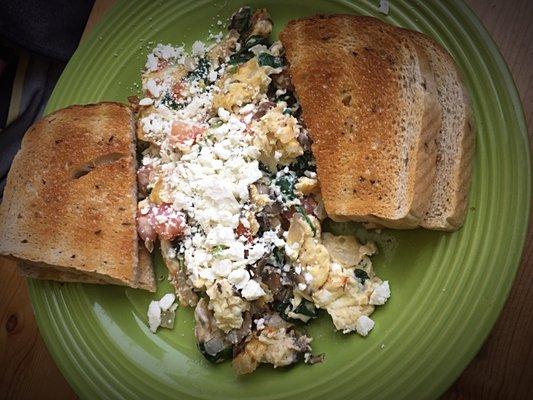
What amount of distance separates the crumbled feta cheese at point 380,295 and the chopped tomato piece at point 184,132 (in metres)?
0.90

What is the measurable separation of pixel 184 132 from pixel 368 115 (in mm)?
720

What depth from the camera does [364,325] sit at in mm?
2215

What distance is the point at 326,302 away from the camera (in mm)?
2225

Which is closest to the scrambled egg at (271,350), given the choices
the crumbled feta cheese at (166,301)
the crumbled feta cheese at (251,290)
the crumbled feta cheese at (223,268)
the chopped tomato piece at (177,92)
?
the crumbled feta cheese at (251,290)

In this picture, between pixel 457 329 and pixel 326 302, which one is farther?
pixel 326 302

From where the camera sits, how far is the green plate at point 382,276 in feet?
6.81

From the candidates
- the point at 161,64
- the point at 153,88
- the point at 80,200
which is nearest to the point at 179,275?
the point at 80,200

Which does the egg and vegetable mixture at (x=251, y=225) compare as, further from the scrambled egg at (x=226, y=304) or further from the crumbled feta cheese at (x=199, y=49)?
the crumbled feta cheese at (x=199, y=49)

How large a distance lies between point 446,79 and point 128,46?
52.7 inches

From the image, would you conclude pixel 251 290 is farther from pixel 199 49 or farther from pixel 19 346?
pixel 19 346

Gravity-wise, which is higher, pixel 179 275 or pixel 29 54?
pixel 29 54

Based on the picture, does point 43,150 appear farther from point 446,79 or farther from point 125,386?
point 446,79

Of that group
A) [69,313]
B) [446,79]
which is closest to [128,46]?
[69,313]

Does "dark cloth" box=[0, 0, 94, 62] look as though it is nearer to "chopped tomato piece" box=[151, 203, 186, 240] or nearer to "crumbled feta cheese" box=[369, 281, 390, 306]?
"chopped tomato piece" box=[151, 203, 186, 240]
